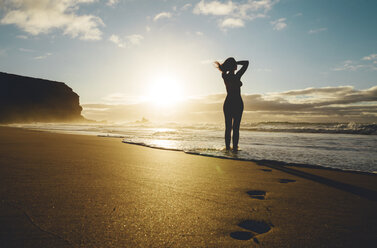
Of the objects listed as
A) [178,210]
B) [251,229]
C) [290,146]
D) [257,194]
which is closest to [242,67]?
[290,146]

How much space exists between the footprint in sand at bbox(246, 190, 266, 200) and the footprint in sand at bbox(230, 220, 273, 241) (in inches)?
24.4

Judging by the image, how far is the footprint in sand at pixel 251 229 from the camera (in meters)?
1.35

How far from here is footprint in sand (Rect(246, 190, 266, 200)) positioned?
7.07 ft

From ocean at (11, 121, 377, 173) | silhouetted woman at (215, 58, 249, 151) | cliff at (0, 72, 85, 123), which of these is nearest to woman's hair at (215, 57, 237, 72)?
silhouetted woman at (215, 58, 249, 151)

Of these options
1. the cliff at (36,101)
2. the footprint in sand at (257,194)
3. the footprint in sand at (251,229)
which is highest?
the cliff at (36,101)

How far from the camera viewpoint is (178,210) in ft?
5.66

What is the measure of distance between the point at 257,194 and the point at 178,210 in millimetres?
961

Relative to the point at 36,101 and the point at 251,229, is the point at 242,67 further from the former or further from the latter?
the point at 36,101

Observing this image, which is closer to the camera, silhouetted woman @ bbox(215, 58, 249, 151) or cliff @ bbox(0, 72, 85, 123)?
silhouetted woman @ bbox(215, 58, 249, 151)

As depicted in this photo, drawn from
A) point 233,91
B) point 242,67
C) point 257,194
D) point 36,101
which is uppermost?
point 36,101

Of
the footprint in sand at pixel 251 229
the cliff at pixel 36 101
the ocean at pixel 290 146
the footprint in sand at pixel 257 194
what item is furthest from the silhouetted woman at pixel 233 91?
the cliff at pixel 36 101

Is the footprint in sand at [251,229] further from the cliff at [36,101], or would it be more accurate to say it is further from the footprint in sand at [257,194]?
the cliff at [36,101]

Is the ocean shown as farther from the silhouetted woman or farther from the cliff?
the cliff

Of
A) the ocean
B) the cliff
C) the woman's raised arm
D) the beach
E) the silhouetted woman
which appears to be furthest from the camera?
the cliff
